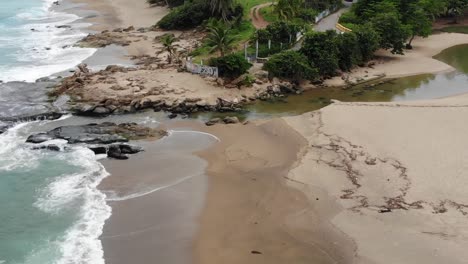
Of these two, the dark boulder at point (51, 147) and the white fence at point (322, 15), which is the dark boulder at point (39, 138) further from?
the white fence at point (322, 15)

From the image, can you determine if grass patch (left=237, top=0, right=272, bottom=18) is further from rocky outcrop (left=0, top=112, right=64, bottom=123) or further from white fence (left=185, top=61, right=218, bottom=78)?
rocky outcrop (left=0, top=112, right=64, bottom=123)

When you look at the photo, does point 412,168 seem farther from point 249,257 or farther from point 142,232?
point 142,232

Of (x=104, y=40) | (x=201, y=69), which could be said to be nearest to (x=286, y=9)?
(x=201, y=69)

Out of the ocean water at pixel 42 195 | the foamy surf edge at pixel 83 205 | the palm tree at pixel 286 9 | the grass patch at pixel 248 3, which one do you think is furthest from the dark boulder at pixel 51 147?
the grass patch at pixel 248 3

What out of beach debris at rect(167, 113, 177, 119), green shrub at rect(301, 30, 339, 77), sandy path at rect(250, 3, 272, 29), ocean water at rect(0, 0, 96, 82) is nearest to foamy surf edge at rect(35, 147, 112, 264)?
beach debris at rect(167, 113, 177, 119)

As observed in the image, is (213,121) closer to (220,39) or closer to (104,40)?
(220,39)

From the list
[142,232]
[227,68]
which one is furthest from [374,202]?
[227,68]
